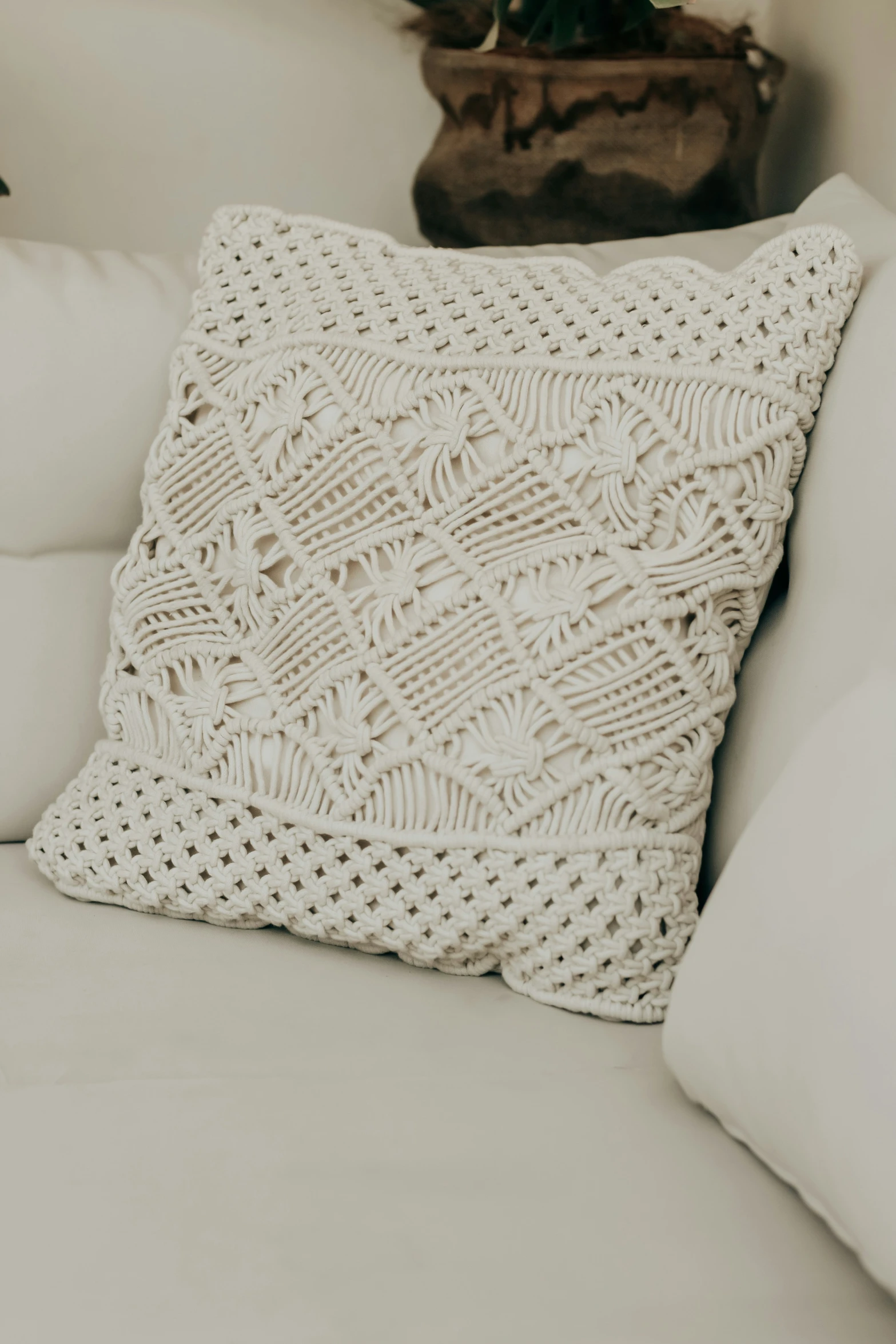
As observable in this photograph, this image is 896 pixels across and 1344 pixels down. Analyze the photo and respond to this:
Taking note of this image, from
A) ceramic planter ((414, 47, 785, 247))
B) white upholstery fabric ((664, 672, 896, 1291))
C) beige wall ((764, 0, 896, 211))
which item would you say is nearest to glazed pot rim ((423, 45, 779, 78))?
ceramic planter ((414, 47, 785, 247))

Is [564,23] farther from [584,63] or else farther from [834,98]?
[834,98]

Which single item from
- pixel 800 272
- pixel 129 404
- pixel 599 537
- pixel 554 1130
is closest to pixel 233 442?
pixel 129 404

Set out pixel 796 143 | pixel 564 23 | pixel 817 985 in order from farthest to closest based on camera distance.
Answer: pixel 796 143, pixel 564 23, pixel 817 985

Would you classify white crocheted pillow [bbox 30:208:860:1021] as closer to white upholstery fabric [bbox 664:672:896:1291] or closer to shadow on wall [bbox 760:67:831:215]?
white upholstery fabric [bbox 664:672:896:1291]

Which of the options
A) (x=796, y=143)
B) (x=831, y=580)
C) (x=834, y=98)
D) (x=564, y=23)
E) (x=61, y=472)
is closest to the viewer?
(x=831, y=580)

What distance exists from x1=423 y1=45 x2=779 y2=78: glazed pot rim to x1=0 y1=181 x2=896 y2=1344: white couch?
0.68 m

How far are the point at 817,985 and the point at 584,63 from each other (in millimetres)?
1049

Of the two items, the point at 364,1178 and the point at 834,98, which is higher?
the point at 834,98

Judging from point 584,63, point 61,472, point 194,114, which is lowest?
point 61,472

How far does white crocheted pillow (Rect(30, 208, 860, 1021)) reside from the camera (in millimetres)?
741

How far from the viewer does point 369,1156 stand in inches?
23.7

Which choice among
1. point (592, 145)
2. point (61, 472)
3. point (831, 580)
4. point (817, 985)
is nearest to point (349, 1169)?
point (817, 985)

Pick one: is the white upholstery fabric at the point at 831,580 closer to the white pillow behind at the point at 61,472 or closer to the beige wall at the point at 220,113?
the white pillow behind at the point at 61,472

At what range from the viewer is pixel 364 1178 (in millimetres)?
587
